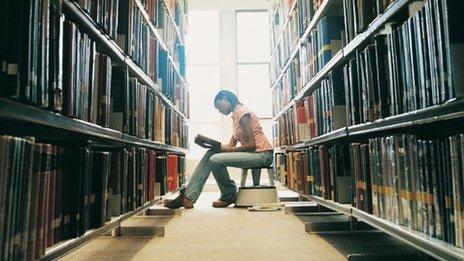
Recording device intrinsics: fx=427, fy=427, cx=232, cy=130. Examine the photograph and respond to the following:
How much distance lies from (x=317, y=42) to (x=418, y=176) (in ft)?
4.68

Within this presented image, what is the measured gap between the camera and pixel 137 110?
2271 millimetres

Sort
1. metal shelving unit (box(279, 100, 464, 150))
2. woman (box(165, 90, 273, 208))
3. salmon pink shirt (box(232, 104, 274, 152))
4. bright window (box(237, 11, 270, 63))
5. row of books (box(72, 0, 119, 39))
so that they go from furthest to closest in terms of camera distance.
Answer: bright window (box(237, 11, 270, 63)) → salmon pink shirt (box(232, 104, 274, 152)) → woman (box(165, 90, 273, 208)) → row of books (box(72, 0, 119, 39)) → metal shelving unit (box(279, 100, 464, 150))

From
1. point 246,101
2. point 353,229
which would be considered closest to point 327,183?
point 353,229

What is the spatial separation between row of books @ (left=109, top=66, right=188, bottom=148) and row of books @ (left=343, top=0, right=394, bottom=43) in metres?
1.03

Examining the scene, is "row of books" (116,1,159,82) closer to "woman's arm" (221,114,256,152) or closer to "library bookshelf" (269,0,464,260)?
"library bookshelf" (269,0,464,260)

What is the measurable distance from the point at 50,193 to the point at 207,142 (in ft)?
9.09

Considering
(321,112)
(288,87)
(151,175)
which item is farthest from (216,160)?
(321,112)

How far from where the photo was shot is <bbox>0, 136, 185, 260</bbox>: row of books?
0.86 m

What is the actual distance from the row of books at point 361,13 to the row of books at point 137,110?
103 cm

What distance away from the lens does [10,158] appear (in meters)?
0.86

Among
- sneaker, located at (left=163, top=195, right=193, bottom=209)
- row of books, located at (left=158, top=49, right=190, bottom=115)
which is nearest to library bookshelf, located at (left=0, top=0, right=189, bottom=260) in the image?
row of books, located at (left=158, top=49, right=190, bottom=115)

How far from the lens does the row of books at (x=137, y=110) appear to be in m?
1.96

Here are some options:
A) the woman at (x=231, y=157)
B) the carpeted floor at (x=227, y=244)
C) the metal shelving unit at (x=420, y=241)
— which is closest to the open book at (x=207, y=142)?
the woman at (x=231, y=157)

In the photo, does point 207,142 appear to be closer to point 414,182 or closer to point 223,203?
point 223,203
